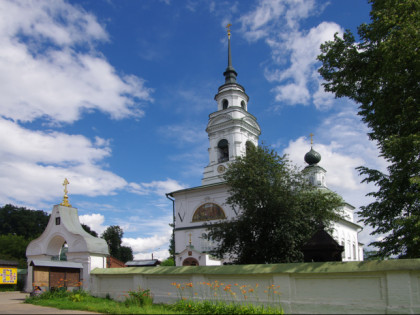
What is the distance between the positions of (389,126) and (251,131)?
2188cm

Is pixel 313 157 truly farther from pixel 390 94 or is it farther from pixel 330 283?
pixel 330 283

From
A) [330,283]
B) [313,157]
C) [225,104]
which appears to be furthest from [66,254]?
[313,157]

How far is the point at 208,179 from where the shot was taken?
3269 centimetres

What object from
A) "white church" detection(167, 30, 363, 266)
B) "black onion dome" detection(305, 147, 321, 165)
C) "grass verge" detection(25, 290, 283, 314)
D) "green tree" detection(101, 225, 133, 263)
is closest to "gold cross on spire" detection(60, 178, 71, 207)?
"grass verge" detection(25, 290, 283, 314)

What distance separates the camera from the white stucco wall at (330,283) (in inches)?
307

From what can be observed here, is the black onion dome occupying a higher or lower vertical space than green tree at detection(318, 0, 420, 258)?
higher

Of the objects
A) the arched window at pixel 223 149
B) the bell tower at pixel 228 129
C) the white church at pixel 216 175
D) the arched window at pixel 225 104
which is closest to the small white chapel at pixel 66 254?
the white church at pixel 216 175

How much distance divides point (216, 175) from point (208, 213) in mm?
3601

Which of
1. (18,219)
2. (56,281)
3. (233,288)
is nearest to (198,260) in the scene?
(56,281)

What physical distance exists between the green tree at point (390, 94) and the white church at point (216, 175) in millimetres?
16133

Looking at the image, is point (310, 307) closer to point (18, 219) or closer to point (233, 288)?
point (233, 288)

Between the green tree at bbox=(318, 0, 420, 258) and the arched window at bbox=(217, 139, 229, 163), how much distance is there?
796 inches

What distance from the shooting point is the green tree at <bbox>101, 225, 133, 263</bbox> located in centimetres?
6738

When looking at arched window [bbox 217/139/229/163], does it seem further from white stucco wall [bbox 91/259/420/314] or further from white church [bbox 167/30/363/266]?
white stucco wall [bbox 91/259/420/314]
